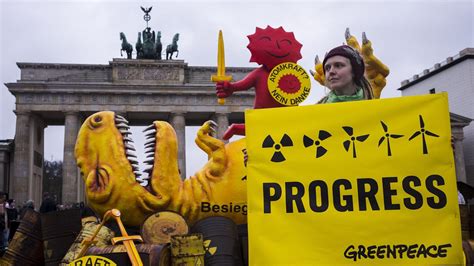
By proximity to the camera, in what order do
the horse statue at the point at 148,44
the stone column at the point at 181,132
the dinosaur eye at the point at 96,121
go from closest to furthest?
the dinosaur eye at the point at 96,121
the stone column at the point at 181,132
the horse statue at the point at 148,44

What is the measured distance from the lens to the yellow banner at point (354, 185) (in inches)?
91.4

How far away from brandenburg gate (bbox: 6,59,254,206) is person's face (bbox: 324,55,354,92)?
3546 cm

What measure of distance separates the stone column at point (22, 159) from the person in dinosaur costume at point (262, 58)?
35.6 metres

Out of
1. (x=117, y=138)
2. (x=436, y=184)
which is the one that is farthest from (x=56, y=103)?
(x=436, y=184)

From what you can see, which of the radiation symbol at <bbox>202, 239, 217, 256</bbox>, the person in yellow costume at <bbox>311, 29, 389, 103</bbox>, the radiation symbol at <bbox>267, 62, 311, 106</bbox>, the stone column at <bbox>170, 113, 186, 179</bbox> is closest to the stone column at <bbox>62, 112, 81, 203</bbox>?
the stone column at <bbox>170, 113, 186, 179</bbox>

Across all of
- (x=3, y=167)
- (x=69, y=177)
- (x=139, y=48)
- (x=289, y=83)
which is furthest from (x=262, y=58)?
(x=139, y=48)

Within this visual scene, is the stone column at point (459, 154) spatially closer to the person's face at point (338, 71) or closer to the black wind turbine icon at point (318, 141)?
the person's face at point (338, 71)

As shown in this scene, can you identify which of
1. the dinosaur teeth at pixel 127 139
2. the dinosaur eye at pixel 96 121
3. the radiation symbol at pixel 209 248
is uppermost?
the dinosaur eye at pixel 96 121

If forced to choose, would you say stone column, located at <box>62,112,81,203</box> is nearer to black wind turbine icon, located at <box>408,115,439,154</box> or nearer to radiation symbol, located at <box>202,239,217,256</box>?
radiation symbol, located at <box>202,239,217,256</box>

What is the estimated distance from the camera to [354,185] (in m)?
2.41

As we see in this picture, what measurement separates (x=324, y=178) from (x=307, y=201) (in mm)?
136

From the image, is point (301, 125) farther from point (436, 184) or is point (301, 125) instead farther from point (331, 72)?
point (331, 72)

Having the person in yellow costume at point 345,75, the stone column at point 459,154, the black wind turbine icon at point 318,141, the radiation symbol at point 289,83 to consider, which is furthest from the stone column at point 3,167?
the black wind turbine icon at point 318,141

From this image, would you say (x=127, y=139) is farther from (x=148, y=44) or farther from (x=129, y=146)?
(x=148, y=44)
